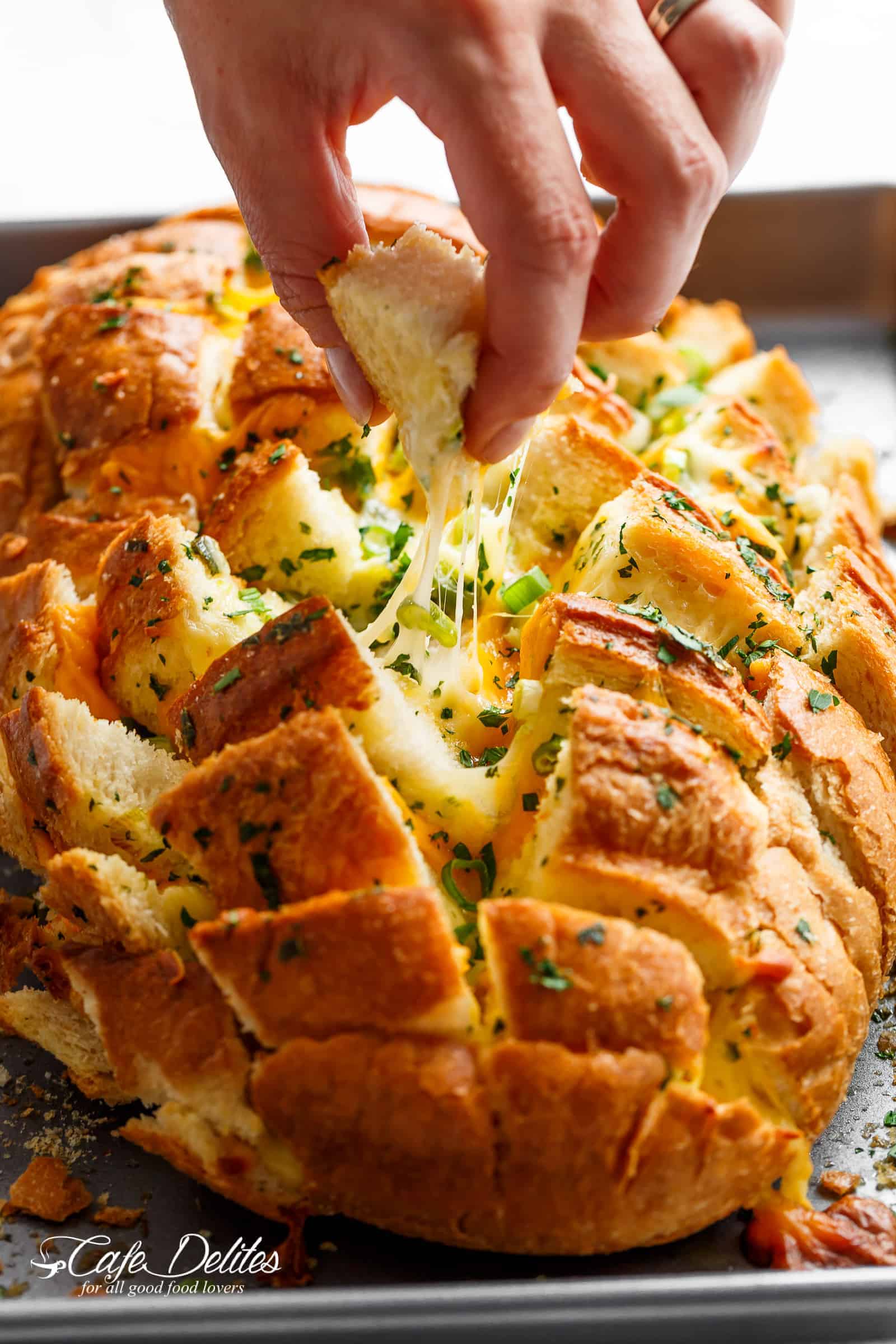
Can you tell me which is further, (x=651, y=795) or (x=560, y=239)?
(x=651, y=795)

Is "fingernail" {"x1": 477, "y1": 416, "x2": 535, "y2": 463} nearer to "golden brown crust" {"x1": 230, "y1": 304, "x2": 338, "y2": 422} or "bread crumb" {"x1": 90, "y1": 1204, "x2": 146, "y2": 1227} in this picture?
"golden brown crust" {"x1": 230, "y1": 304, "x2": 338, "y2": 422}

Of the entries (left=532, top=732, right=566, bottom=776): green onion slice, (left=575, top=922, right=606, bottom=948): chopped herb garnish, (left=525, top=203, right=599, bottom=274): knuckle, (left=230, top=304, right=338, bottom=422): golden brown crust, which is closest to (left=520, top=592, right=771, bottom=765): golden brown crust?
(left=532, top=732, right=566, bottom=776): green onion slice

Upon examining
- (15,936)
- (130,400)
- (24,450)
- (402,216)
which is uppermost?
(402,216)

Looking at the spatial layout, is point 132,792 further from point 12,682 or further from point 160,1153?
point 160,1153

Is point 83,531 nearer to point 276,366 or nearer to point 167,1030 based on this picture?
point 276,366

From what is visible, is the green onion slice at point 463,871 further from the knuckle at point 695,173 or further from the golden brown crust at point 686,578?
the knuckle at point 695,173

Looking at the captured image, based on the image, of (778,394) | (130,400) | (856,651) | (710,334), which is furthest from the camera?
(710,334)
